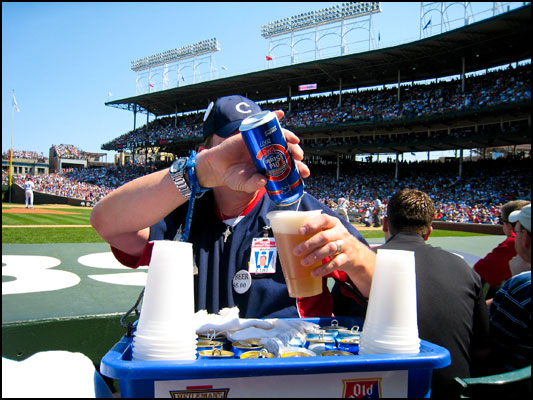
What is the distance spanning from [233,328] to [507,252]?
3.49 meters

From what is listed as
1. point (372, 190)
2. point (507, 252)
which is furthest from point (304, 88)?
point (507, 252)

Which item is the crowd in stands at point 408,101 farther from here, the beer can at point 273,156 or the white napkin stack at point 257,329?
the white napkin stack at point 257,329

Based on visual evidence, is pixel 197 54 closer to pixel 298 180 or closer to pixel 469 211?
pixel 469 211

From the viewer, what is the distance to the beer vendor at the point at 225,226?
1581 millimetres

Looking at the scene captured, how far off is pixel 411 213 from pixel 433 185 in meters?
29.7

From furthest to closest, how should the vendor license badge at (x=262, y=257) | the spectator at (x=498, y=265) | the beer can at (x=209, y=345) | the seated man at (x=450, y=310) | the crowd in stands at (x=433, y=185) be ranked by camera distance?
1. the crowd in stands at (x=433, y=185)
2. the spectator at (x=498, y=265)
3. the seated man at (x=450, y=310)
4. the vendor license badge at (x=262, y=257)
5. the beer can at (x=209, y=345)

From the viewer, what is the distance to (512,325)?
2.13m

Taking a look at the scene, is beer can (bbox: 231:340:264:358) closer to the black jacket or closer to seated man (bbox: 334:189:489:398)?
seated man (bbox: 334:189:489:398)

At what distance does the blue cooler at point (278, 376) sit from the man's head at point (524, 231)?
6.05 feet

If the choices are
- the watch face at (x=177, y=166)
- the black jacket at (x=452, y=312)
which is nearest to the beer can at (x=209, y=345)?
the watch face at (x=177, y=166)

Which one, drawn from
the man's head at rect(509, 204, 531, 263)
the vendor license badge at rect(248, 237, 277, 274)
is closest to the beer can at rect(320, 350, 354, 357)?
the vendor license badge at rect(248, 237, 277, 274)

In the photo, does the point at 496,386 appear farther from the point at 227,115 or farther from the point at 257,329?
the point at 227,115

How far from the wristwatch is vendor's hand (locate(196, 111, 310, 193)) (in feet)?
0.19

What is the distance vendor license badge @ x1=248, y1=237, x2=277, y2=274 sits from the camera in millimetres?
1865
